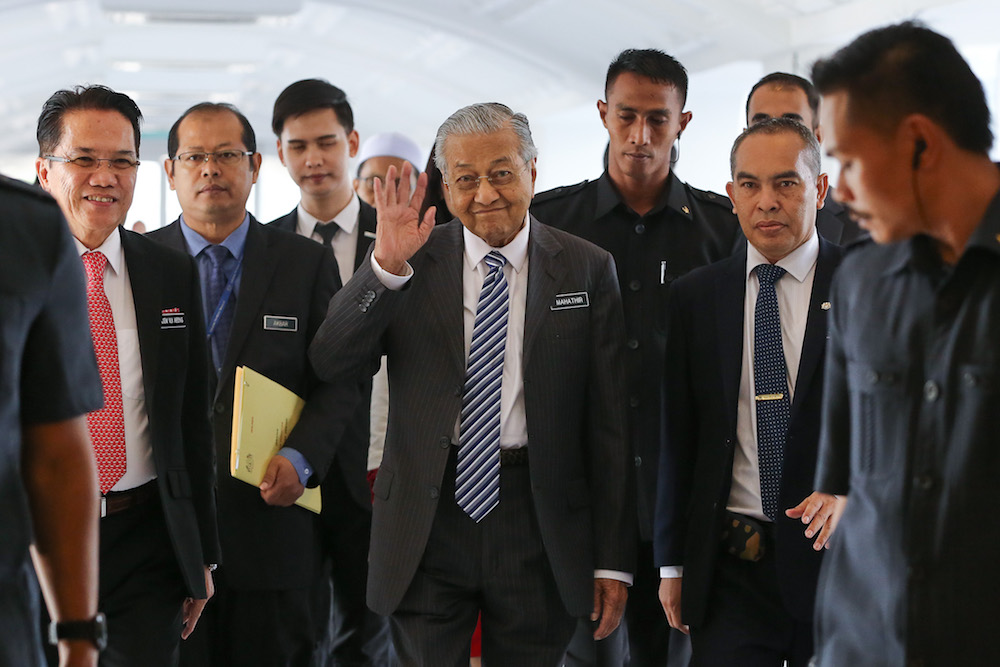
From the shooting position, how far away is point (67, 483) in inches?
77.7

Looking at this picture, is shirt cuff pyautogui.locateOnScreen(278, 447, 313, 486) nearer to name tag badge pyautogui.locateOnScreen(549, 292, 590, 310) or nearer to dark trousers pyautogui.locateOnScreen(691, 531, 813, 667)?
name tag badge pyautogui.locateOnScreen(549, 292, 590, 310)

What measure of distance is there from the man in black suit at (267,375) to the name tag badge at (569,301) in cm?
97

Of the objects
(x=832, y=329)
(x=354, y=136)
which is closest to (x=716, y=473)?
(x=832, y=329)

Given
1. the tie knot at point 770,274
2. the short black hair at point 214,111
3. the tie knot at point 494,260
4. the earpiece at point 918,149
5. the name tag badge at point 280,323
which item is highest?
the short black hair at point 214,111

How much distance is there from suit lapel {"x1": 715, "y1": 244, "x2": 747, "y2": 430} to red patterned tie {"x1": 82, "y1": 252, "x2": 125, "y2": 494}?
5.29 feet

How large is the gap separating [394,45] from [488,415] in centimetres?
1415

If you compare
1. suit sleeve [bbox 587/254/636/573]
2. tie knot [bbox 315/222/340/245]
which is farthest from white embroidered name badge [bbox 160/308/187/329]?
tie knot [bbox 315/222/340/245]

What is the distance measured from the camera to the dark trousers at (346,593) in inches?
165

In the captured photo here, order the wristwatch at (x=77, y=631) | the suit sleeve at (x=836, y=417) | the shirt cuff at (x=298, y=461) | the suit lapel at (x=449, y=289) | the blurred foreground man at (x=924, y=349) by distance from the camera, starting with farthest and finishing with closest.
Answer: the shirt cuff at (x=298, y=461), the suit lapel at (x=449, y=289), the suit sleeve at (x=836, y=417), the wristwatch at (x=77, y=631), the blurred foreground man at (x=924, y=349)

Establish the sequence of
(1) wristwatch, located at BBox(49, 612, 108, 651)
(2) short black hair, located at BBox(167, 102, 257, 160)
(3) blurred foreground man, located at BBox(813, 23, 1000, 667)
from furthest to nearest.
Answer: (2) short black hair, located at BBox(167, 102, 257, 160) → (1) wristwatch, located at BBox(49, 612, 108, 651) → (3) blurred foreground man, located at BBox(813, 23, 1000, 667)

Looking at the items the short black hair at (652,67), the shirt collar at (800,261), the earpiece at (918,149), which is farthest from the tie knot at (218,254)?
the earpiece at (918,149)

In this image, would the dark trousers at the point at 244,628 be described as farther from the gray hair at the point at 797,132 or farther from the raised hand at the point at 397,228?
the gray hair at the point at 797,132

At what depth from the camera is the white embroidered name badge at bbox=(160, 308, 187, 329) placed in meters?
3.22

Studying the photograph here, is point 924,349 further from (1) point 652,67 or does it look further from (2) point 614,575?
(1) point 652,67
